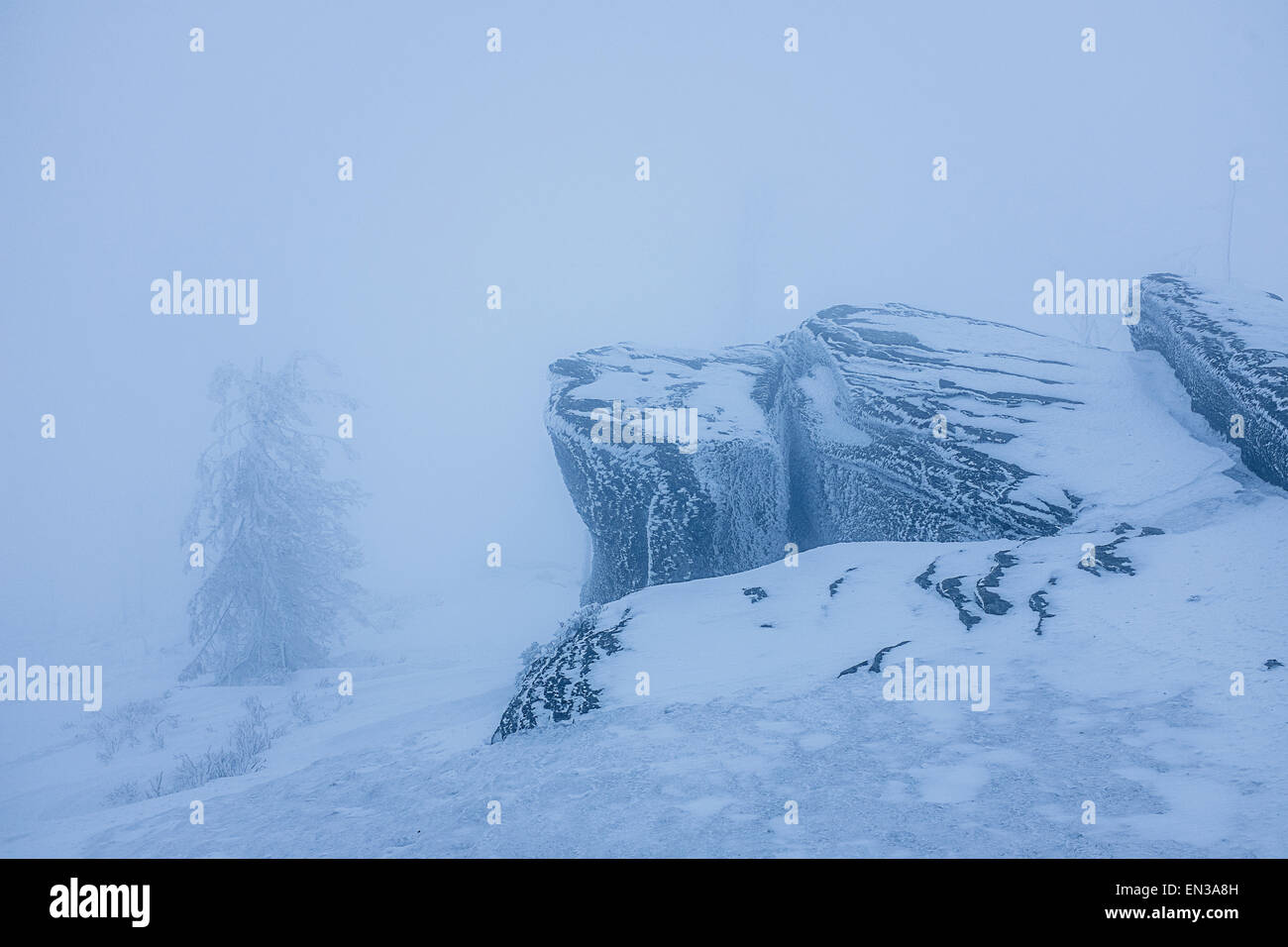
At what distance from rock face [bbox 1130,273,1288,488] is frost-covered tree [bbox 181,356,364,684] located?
17525 mm

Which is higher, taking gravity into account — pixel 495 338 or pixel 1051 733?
pixel 495 338

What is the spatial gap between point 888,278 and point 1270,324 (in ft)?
257

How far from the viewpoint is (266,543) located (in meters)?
17.9

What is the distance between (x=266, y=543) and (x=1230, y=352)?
19.1m

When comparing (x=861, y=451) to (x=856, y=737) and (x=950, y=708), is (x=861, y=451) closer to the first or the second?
(x=950, y=708)

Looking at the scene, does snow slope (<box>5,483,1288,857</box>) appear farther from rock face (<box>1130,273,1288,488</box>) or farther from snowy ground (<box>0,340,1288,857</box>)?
rock face (<box>1130,273,1288,488</box>)

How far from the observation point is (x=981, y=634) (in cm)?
683

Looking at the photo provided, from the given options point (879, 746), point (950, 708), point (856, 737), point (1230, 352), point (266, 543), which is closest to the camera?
point (879, 746)

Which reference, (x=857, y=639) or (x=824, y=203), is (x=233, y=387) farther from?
(x=824, y=203)


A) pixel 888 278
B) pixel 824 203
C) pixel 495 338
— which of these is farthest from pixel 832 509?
pixel 824 203

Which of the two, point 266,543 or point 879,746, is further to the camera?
point 266,543

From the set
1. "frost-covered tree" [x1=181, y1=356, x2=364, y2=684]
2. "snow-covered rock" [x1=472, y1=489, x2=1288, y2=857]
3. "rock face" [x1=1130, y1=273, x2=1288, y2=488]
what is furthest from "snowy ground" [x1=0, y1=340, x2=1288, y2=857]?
"frost-covered tree" [x1=181, y1=356, x2=364, y2=684]

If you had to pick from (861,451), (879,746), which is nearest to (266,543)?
(861,451)
